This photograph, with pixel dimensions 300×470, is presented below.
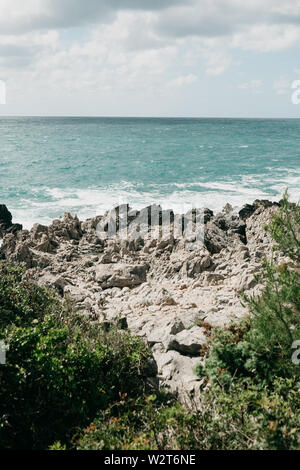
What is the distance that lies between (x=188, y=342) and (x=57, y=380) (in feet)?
8.38

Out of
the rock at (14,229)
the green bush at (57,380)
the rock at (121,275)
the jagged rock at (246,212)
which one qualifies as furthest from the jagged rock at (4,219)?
the green bush at (57,380)

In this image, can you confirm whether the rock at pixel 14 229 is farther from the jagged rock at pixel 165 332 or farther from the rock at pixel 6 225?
the jagged rock at pixel 165 332

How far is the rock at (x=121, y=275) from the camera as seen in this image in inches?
450

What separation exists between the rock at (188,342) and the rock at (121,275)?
4180 mm

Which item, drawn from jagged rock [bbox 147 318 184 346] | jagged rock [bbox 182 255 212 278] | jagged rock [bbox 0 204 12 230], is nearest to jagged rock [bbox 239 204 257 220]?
jagged rock [bbox 182 255 212 278]

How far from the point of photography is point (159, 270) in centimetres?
1213

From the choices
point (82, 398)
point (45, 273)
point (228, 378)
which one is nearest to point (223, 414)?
point (228, 378)

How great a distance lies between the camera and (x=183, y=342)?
7141 mm

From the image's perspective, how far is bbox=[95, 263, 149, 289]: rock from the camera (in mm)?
11422

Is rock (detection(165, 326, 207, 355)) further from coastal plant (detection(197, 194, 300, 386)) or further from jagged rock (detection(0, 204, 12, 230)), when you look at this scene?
jagged rock (detection(0, 204, 12, 230))

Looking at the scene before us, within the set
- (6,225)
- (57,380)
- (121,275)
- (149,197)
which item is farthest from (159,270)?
(149,197)

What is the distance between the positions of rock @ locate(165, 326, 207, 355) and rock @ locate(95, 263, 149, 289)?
4.18 meters
